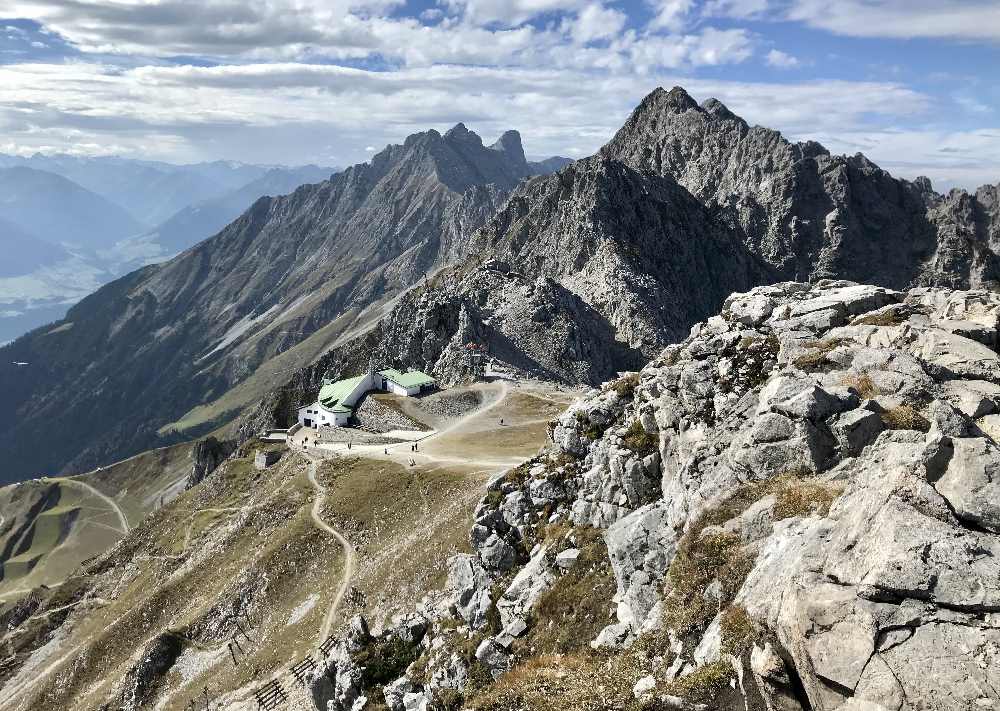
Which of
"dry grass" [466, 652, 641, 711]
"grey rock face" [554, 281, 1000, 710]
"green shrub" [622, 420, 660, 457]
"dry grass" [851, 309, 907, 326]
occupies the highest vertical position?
"dry grass" [851, 309, 907, 326]

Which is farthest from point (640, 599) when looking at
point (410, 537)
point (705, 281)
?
point (705, 281)

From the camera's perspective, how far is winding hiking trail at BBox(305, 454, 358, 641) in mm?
54584

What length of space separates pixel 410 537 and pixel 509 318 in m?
79.3

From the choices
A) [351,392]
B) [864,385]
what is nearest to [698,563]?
[864,385]

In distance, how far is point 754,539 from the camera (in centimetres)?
1853

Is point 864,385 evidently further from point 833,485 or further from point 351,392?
point 351,392

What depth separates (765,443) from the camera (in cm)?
2222

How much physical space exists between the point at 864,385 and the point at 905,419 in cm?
301

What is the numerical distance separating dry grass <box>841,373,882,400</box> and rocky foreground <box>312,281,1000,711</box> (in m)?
0.12

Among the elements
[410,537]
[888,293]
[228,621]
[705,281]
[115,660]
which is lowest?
[115,660]

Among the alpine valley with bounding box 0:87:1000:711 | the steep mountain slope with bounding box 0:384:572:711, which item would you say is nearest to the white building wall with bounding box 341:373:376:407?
the alpine valley with bounding box 0:87:1000:711

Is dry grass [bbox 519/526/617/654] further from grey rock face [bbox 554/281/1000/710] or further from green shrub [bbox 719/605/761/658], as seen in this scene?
green shrub [bbox 719/605/761/658]

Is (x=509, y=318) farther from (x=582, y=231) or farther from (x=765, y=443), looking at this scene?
(x=765, y=443)

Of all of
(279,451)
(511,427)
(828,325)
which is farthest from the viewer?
(279,451)
